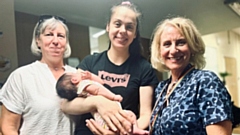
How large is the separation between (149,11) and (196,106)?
0.38 meters

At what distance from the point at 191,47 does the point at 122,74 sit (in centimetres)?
19

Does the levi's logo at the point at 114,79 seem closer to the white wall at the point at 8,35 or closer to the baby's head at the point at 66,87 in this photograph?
the baby's head at the point at 66,87

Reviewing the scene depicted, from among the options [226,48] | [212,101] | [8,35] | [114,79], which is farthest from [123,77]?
[226,48]

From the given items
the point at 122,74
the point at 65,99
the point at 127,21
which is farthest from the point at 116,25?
the point at 65,99

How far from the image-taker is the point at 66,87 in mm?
672

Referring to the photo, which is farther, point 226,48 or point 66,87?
point 226,48

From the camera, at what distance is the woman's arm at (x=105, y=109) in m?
0.63

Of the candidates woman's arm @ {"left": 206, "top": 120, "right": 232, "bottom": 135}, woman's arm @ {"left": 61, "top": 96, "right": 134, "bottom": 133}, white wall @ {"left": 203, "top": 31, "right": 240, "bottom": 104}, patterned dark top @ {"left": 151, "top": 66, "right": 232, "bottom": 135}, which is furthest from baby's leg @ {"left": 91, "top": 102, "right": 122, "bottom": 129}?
white wall @ {"left": 203, "top": 31, "right": 240, "bottom": 104}

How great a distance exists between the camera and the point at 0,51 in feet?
2.44

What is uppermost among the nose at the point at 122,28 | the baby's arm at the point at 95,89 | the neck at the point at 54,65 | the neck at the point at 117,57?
the nose at the point at 122,28

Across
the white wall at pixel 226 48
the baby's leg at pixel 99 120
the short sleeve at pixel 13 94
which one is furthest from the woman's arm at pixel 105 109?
the white wall at pixel 226 48

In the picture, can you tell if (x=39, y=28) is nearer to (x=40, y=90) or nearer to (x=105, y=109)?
(x=40, y=90)

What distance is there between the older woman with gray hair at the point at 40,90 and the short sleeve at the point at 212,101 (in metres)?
0.34

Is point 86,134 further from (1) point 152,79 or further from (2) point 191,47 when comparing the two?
(2) point 191,47
